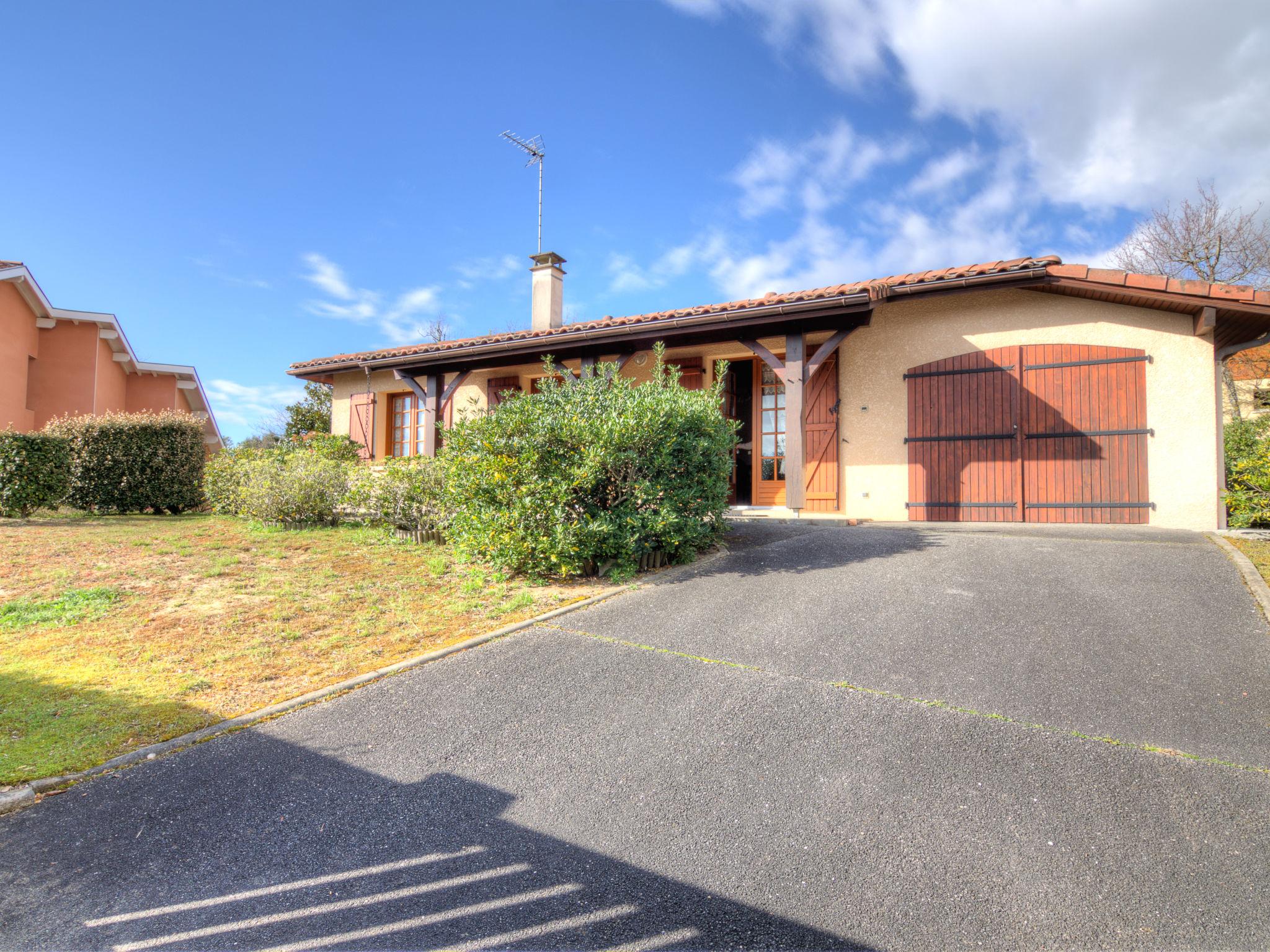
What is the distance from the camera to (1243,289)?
7.12 metres

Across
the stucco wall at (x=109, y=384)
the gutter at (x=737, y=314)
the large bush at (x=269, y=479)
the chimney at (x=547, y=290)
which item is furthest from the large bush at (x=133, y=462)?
the chimney at (x=547, y=290)

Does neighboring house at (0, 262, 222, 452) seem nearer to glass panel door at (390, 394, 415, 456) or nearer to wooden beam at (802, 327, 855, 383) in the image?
glass panel door at (390, 394, 415, 456)

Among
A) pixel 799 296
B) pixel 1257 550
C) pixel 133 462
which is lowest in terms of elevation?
pixel 1257 550

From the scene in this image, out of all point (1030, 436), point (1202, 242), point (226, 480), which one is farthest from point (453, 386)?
point (1202, 242)

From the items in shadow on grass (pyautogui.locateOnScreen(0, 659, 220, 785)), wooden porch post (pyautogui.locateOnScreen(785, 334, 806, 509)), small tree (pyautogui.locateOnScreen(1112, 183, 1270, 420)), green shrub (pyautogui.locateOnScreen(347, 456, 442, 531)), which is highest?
small tree (pyautogui.locateOnScreen(1112, 183, 1270, 420))

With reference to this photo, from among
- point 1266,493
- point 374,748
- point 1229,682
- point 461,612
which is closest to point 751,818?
point 374,748

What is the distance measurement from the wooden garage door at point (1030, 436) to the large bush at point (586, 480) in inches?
163

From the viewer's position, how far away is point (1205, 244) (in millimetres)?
17391

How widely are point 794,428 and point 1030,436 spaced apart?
10.2 feet

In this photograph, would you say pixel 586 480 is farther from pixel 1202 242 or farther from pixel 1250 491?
pixel 1202 242

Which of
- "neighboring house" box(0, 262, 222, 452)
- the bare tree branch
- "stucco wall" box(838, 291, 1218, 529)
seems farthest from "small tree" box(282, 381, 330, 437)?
the bare tree branch

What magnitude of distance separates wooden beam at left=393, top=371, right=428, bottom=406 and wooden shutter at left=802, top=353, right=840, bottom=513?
286 inches

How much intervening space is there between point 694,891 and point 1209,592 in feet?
16.7

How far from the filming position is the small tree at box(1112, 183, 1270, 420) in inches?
663
